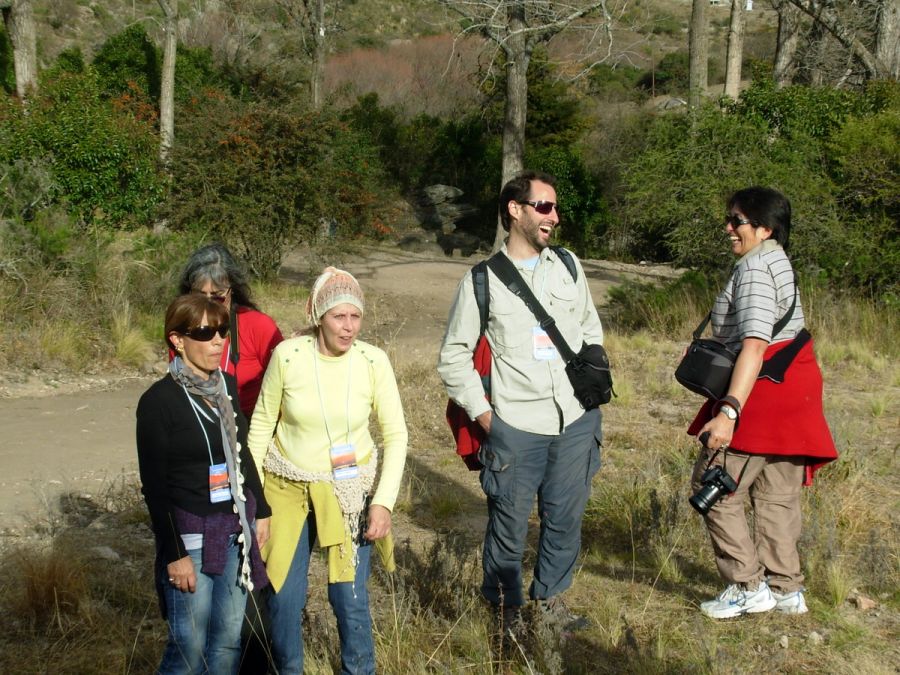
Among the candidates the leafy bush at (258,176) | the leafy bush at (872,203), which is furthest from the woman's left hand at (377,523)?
the leafy bush at (258,176)

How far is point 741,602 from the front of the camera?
3.82m

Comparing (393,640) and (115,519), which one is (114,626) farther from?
(115,519)

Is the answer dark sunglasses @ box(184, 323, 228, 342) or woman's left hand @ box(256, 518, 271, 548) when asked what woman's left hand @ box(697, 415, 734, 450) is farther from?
dark sunglasses @ box(184, 323, 228, 342)

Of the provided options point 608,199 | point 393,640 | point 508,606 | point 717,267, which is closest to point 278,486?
point 393,640

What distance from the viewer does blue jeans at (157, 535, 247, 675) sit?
9.46 feet

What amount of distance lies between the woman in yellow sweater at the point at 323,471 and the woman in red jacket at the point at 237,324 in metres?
0.50

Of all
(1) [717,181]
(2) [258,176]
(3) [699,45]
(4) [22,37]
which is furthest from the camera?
(4) [22,37]

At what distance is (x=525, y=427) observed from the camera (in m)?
3.55

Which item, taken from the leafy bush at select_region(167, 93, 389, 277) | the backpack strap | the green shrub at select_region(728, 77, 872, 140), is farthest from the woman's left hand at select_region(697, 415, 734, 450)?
the leafy bush at select_region(167, 93, 389, 277)

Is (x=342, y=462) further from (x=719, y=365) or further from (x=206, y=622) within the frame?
(x=719, y=365)

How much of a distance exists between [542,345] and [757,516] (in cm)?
118

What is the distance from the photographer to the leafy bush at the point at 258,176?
13.5 meters

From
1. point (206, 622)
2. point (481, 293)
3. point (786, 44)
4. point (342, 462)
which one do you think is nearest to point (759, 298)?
point (481, 293)

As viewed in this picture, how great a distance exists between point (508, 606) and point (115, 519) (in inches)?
110
